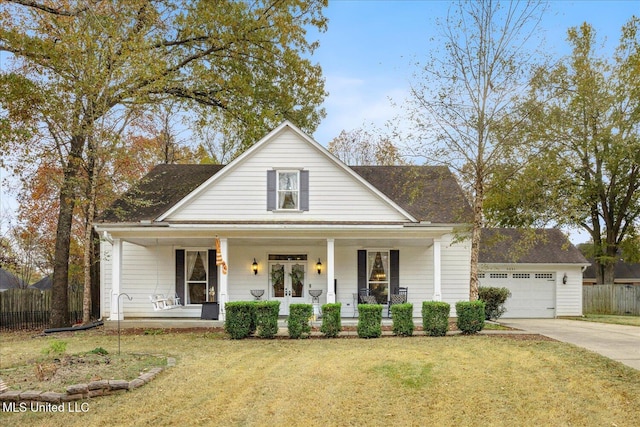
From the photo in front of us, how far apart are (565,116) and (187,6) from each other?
742 inches

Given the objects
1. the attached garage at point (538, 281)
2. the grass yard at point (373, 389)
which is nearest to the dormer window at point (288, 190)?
the grass yard at point (373, 389)

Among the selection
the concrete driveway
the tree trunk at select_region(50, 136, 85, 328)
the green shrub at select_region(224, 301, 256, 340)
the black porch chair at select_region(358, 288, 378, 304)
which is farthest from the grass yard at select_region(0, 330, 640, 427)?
the tree trunk at select_region(50, 136, 85, 328)

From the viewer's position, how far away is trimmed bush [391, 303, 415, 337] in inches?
522

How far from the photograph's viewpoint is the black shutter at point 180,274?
1723 centimetres

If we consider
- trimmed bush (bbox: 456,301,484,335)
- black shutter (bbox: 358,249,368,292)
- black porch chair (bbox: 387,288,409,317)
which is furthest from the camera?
black shutter (bbox: 358,249,368,292)

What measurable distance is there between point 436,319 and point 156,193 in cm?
1081

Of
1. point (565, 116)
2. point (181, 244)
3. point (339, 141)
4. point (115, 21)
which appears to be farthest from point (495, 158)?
point (339, 141)

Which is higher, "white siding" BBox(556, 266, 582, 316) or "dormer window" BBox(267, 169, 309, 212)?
"dormer window" BBox(267, 169, 309, 212)

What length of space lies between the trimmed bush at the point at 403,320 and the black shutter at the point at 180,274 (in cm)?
744

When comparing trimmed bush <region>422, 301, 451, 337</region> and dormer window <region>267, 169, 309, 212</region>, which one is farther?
dormer window <region>267, 169, 309, 212</region>

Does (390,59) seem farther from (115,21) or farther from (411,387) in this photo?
(411,387)

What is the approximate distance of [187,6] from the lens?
1898 centimetres

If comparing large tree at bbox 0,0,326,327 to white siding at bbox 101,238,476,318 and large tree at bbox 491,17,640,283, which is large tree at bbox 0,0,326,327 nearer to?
white siding at bbox 101,238,476,318

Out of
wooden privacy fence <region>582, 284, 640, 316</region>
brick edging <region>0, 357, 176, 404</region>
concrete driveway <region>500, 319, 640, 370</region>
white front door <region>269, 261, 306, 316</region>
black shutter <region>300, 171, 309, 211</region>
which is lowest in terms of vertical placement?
wooden privacy fence <region>582, 284, 640, 316</region>
